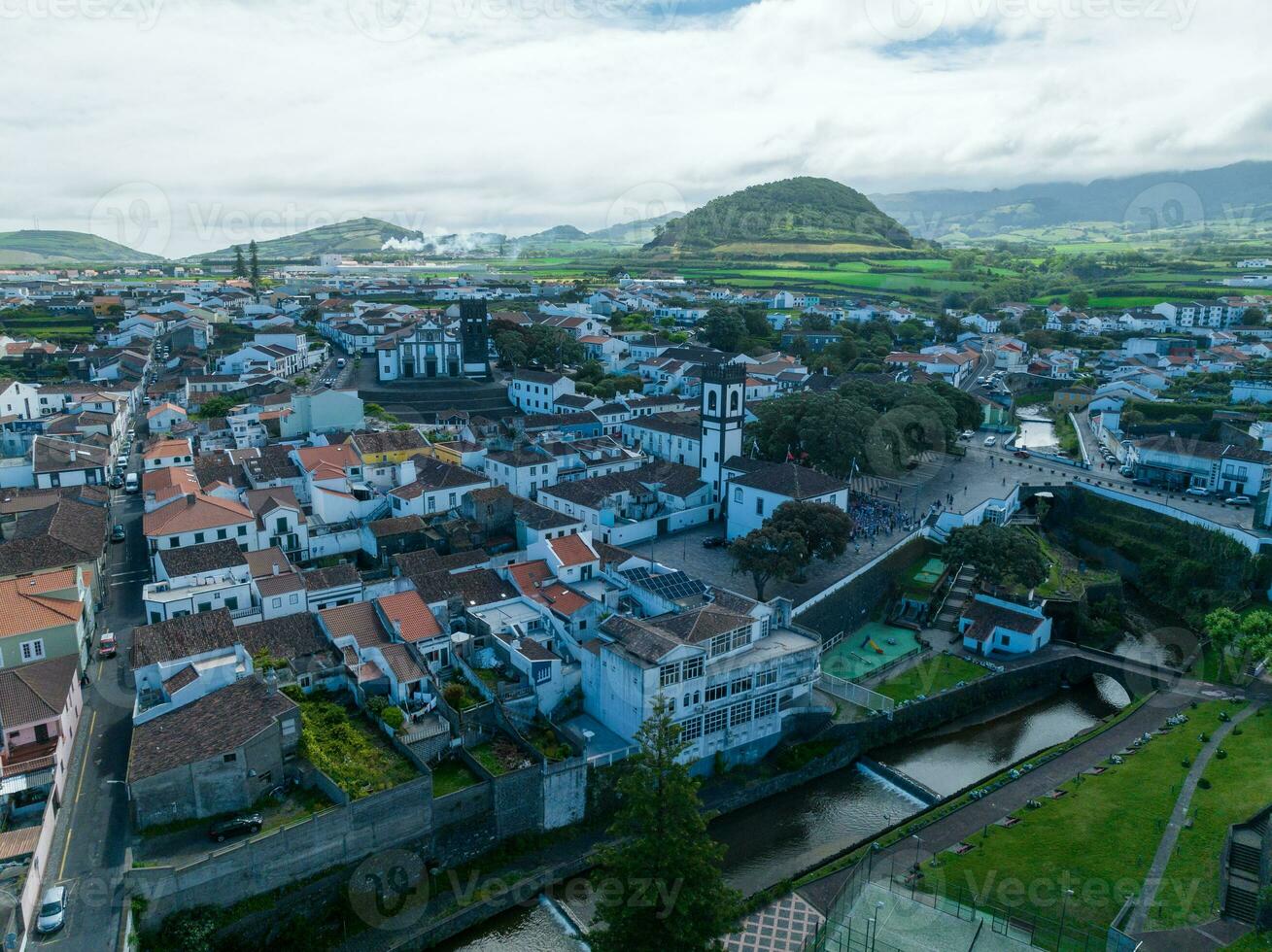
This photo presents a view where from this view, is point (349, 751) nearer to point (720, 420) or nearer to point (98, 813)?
point (98, 813)

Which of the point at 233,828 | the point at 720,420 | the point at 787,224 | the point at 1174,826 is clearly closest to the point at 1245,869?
the point at 1174,826

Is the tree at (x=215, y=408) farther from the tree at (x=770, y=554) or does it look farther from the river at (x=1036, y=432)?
the river at (x=1036, y=432)

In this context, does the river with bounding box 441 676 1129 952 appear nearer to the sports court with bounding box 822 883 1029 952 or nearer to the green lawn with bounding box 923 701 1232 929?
the green lawn with bounding box 923 701 1232 929

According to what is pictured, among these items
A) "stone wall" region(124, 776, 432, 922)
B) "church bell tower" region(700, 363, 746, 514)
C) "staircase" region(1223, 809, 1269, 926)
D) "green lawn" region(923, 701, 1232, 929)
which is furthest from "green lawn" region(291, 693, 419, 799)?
"church bell tower" region(700, 363, 746, 514)

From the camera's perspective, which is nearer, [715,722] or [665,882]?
[665,882]

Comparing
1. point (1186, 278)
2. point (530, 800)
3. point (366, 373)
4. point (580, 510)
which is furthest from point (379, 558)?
point (1186, 278)

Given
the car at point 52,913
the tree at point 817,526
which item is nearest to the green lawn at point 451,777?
the car at point 52,913

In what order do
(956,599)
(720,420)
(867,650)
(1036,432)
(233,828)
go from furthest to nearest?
1. (1036,432)
2. (720,420)
3. (956,599)
4. (867,650)
5. (233,828)
